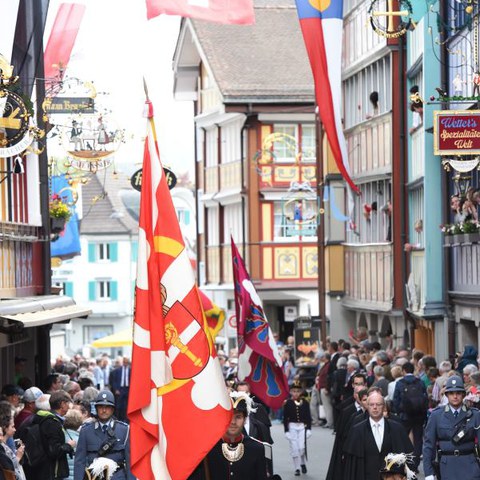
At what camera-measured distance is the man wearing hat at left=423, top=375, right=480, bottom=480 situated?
15.2 meters

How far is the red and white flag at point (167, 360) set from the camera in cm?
1166

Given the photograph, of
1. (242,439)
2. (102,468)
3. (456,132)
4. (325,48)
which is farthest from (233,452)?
(456,132)

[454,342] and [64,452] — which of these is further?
[454,342]

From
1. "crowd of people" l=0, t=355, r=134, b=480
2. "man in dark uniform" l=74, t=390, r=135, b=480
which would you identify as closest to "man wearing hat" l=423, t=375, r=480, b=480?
"man in dark uniform" l=74, t=390, r=135, b=480

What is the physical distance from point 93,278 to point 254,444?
82814 mm

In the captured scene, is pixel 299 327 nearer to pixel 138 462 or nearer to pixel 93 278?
pixel 138 462

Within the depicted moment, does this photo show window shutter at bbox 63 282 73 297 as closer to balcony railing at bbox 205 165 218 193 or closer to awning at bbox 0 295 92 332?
balcony railing at bbox 205 165 218 193

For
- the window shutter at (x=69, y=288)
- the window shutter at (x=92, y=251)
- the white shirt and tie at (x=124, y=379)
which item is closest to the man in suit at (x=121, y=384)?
the white shirt and tie at (x=124, y=379)

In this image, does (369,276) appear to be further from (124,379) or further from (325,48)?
(325,48)

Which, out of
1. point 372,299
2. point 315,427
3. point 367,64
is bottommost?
point 315,427

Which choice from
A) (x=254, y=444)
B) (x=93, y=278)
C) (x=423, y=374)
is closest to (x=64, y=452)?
(x=254, y=444)

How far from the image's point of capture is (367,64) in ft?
133

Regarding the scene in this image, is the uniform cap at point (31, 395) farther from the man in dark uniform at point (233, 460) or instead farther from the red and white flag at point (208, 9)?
the red and white flag at point (208, 9)

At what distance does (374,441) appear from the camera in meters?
15.1
